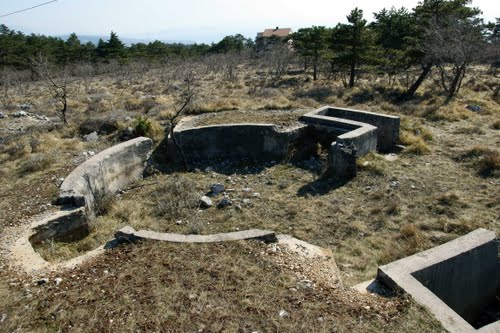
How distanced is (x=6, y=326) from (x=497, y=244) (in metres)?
5.99

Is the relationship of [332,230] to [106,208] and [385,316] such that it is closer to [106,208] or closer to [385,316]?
[385,316]

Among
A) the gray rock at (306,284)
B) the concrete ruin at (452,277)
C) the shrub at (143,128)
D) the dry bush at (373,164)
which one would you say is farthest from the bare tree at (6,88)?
the concrete ruin at (452,277)

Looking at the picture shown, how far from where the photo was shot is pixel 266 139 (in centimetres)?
960

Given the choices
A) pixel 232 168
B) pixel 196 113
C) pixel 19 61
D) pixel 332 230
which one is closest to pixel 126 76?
pixel 19 61

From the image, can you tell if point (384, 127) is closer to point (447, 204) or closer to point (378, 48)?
point (447, 204)

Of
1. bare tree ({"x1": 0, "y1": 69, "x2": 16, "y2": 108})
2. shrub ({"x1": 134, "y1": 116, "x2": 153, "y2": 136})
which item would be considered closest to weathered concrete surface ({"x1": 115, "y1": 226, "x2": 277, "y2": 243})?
shrub ({"x1": 134, "y1": 116, "x2": 153, "y2": 136})

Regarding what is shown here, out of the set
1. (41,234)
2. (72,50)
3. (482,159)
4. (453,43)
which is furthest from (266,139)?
(72,50)

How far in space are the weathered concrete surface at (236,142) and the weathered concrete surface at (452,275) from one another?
17.2 ft

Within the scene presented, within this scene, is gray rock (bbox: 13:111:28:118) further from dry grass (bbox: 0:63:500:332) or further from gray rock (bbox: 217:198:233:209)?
gray rock (bbox: 217:198:233:209)

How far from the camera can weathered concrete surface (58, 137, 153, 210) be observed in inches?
249

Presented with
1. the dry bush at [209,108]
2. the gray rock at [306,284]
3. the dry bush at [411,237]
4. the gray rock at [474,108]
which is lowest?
the dry bush at [411,237]

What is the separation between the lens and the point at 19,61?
94.1ft

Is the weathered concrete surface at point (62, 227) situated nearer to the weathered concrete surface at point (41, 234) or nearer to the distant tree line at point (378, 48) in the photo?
the weathered concrete surface at point (41, 234)

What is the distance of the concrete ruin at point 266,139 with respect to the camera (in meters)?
9.48
